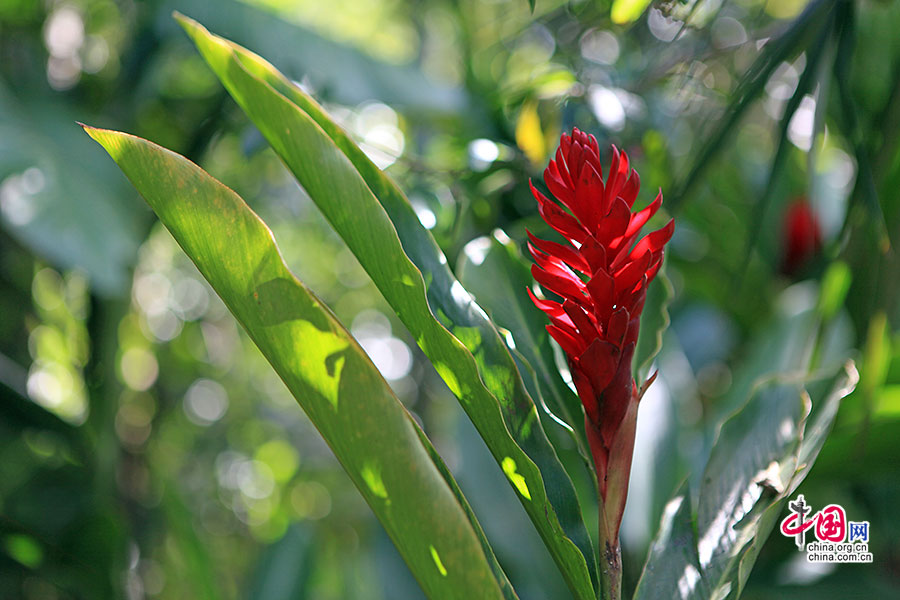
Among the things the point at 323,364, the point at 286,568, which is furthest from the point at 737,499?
the point at 286,568

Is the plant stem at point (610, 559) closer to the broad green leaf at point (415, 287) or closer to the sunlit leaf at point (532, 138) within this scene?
the broad green leaf at point (415, 287)

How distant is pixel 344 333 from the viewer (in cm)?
47

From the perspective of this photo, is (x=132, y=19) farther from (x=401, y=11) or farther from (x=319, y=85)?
A: (x=401, y=11)

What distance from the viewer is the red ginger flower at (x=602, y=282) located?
521mm

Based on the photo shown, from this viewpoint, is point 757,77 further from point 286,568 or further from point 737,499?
point 286,568

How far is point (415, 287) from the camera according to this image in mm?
515

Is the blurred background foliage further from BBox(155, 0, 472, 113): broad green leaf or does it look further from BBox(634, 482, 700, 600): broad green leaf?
BBox(634, 482, 700, 600): broad green leaf

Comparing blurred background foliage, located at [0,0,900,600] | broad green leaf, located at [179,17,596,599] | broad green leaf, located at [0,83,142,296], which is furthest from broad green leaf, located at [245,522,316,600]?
broad green leaf, located at [179,17,596,599]

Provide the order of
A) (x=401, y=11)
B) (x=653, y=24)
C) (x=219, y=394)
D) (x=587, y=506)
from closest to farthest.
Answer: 1. (x=587, y=506)
2. (x=653, y=24)
3. (x=401, y=11)
4. (x=219, y=394)

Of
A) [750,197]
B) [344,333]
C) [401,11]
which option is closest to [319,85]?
[344,333]

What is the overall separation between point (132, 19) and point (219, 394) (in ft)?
8.17

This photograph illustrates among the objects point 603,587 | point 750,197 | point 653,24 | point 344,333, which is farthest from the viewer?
point 750,197

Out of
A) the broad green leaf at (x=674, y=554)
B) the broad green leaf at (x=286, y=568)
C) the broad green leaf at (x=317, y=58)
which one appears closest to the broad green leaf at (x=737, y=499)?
the broad green leaf at (x=674, y=554)

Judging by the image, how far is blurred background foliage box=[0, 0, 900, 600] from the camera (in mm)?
920
